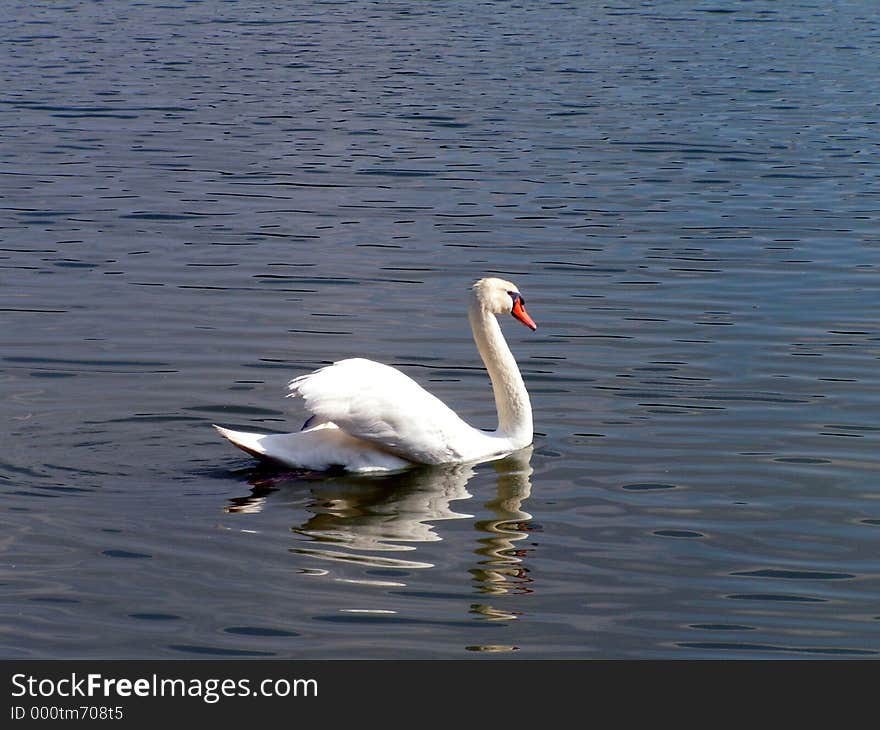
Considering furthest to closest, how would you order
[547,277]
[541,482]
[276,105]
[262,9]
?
[262,9], [276,105], [547,277], [541,482]

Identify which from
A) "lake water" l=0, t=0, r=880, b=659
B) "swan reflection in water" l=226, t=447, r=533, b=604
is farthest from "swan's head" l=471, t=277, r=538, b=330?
"swan reflection in water" l=226, t=447, r=533, b=604

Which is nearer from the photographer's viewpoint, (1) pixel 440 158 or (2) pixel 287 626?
(2) pixel 287 626

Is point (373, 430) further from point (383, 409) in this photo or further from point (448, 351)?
point (448, 351)

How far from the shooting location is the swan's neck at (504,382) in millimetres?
11305

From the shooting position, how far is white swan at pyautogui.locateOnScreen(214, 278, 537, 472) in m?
10.3

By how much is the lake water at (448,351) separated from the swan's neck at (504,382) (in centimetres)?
23

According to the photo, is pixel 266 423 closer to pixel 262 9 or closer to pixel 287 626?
pixel 287 626

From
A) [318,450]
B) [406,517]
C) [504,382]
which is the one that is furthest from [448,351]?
[406,517]

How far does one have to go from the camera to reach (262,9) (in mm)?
40906

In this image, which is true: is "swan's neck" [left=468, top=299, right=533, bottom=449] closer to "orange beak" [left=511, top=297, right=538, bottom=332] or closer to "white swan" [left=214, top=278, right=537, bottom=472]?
"white swan" [left=214, top=278, right=537, bottom=472]

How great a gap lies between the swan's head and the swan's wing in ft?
3.75

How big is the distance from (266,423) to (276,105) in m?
16.0
